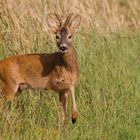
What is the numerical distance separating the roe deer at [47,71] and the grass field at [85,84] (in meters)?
0.24

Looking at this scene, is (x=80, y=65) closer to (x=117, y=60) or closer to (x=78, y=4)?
(x=117, y=60)

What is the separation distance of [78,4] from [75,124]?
175 inches

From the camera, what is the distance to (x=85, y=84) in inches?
505

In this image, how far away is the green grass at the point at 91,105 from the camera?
10.8 metres

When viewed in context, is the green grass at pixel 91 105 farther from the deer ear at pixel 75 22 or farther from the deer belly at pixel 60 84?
the deer ear at pixel 75 22

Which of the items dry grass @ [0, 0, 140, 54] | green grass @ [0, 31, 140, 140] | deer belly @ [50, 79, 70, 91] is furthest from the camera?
dry grass @ [0, 0, 140, 54]

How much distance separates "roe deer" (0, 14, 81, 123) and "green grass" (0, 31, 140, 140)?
0.78 ft

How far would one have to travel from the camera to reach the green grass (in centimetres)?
1078

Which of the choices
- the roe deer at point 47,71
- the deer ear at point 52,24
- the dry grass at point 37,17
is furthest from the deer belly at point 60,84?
the dry grass at point 37,17

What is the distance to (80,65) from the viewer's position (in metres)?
13.4

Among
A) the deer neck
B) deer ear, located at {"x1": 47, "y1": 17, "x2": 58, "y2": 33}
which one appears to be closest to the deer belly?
the deer neck

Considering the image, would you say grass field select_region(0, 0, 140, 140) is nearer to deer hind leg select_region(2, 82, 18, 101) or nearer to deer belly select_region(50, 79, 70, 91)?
deer hind leg select_region(2, 82, 18, 101)

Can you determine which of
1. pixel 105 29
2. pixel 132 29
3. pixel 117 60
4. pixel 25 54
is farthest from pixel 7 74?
pixel 132 29

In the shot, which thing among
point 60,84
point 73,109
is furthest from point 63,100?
point 73,109
